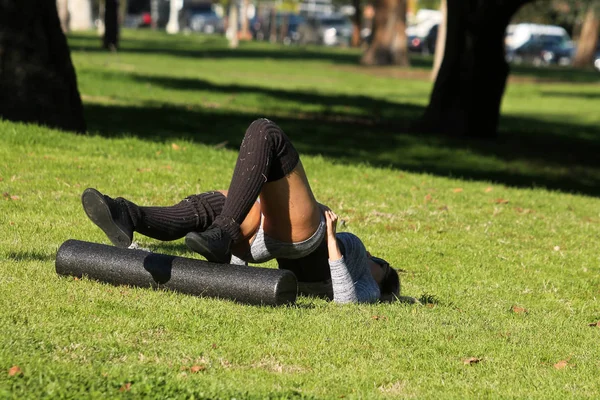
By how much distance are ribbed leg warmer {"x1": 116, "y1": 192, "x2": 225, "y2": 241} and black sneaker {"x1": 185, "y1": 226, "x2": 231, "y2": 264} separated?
230 mm

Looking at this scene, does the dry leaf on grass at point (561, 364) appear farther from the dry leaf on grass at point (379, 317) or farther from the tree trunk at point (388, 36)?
the tree trunk at point (388, 36)

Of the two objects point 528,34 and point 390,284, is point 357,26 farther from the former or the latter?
point 390,284

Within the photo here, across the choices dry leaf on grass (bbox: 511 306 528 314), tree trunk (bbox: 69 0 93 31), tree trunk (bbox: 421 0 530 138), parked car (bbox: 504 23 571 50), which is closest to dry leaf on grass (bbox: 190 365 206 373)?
dry leaf on grass (bbox: 511 306 528 314)

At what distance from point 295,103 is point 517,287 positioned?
14.4 metres

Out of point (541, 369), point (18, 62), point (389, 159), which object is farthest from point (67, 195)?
point (389, 159)

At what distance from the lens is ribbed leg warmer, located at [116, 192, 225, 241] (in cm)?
570

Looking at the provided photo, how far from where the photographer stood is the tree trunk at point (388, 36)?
46031mm

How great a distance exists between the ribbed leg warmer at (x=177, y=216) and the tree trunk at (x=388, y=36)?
1594 inches

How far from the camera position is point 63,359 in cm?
478

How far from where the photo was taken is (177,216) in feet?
19.1

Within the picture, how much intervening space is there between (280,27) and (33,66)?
71.8 metres

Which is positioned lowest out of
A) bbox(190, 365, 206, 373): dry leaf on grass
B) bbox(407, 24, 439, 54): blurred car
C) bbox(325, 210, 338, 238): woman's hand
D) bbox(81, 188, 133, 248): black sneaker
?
bbox(407, 24, 439, 54): blurred car

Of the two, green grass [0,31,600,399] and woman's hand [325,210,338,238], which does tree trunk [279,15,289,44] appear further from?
woman's hand [325,210,338,238]

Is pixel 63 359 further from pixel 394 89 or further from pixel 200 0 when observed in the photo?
pixel 200 0
